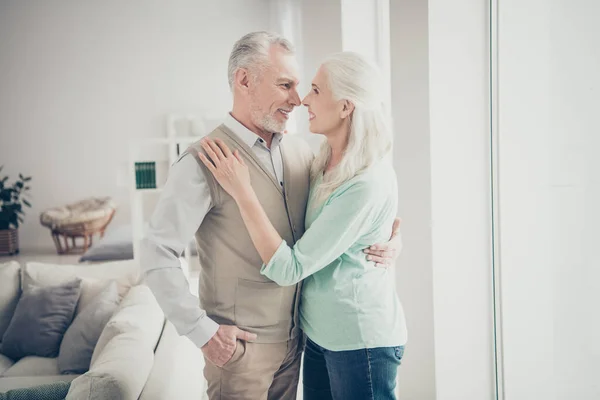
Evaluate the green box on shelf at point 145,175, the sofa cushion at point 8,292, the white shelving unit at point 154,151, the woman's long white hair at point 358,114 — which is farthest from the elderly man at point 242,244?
the green box on shelf at point 145,175

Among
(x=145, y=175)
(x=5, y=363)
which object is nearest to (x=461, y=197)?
(x=5, y=363)

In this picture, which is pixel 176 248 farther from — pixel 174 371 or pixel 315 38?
pixel 315 38

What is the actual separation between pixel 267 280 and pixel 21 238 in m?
5.76

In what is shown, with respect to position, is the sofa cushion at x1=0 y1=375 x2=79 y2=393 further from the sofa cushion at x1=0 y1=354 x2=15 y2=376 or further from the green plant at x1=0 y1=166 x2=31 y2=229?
the green plant at x1=0 y1=166 x2=31 y2=229

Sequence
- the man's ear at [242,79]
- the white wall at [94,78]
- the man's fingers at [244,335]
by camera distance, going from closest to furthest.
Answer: the man's fingers at [244,335] < the man's ear at [242,79] < the white wall at [94,78]

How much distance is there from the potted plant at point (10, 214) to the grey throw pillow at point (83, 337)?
3.63m

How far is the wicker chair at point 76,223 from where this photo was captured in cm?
565

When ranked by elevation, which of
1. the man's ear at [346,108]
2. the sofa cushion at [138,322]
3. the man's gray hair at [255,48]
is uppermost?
the man's gray hair at [255,48]

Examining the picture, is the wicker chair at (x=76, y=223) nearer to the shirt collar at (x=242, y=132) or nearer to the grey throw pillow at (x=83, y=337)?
the grey throw pillow at (x=83, y=337)

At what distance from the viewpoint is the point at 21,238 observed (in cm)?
621

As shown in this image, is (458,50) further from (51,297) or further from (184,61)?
(184,61)

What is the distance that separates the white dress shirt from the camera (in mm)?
1276

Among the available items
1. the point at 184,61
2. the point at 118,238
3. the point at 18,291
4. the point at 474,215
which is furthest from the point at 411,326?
the point at 184,61

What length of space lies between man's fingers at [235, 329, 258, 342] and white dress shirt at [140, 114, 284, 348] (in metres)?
0.06
